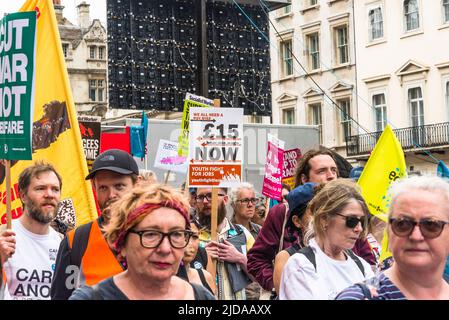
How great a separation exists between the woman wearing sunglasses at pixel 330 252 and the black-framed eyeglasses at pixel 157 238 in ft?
4.01

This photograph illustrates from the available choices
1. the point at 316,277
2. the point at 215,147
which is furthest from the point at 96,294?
the point at 215,147

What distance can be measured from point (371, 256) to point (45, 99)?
10.8 feet

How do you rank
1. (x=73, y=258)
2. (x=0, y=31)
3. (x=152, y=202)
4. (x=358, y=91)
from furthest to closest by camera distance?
1. (x=358, y=91)
2. (x=0, y=31)
3. (x=73, y=258)
4. (x=152, y=202)

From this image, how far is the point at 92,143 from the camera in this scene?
11906mm

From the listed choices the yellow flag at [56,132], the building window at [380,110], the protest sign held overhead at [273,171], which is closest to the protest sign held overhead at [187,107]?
the yellow flag at [56,132]

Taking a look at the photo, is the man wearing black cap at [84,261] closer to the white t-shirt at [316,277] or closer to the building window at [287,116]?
the white t-shirt at [316,277]

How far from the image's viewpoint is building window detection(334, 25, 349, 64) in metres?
42.8

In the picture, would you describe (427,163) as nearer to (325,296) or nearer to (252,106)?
(252,106)

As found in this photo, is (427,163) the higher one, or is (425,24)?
(425,24)

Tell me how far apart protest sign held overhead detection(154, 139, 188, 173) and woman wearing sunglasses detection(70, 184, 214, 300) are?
9103mm

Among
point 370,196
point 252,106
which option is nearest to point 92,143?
point 370,196

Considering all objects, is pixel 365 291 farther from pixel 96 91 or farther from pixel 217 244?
pixel 96 91

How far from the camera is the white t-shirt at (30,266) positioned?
606cm

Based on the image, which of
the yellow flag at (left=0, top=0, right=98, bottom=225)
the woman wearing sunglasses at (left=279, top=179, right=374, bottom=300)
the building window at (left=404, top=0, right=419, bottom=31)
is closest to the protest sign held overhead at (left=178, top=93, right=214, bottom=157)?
the yellow flag at (left=0, top=0, right=98, bottom=225)
